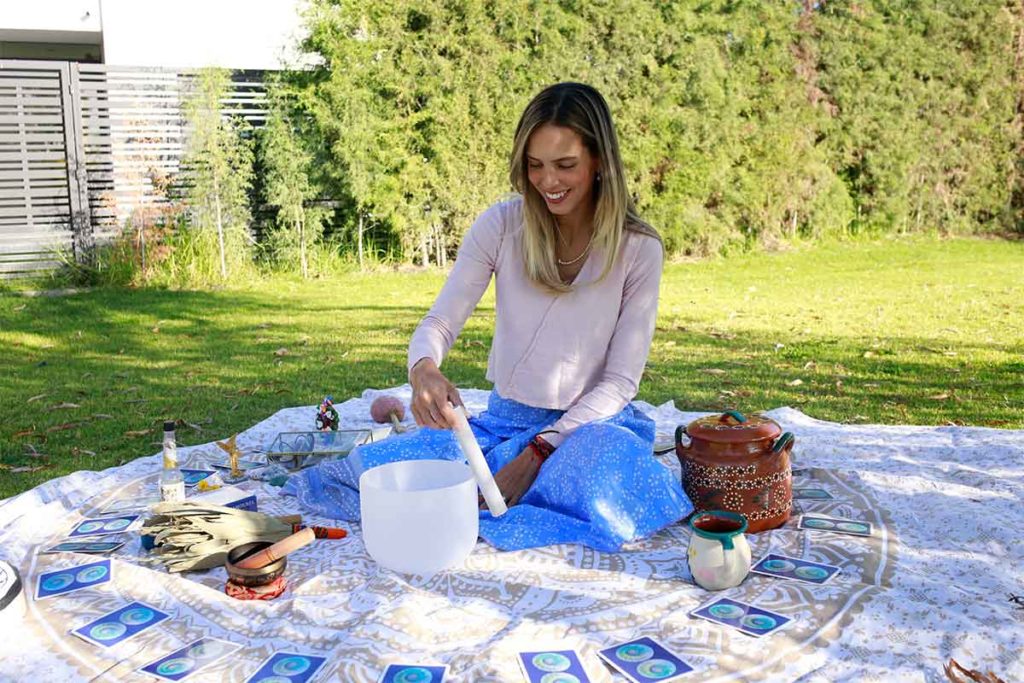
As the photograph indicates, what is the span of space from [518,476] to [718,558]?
Result: 0.73 meters

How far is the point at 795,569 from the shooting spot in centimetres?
235

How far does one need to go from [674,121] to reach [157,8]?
6.36 meters

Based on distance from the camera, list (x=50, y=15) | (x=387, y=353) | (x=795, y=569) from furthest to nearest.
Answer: (x=50, y=15), (x=387, y=353), (x=795, y=569)

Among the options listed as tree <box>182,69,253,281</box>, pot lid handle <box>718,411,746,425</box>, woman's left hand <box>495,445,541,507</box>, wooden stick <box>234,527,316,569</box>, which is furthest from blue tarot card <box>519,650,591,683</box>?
tree <box>182,69,253,281</box>

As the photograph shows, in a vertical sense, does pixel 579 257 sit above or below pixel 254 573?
above

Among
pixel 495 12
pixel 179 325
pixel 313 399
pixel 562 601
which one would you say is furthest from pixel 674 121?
pixel 562 601

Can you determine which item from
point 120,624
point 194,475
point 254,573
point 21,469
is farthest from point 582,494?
point 21,469

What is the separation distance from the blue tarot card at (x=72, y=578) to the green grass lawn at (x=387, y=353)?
1.33 m

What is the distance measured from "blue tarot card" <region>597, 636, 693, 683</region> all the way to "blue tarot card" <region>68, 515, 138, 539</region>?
1.56m

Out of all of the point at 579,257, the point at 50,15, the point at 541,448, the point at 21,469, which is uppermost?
the point at 50,15

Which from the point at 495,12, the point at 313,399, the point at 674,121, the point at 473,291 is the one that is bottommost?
the point at 313,399

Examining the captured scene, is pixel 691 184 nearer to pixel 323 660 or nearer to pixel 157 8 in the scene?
pixel 157 8

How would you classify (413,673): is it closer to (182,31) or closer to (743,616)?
(743,616)

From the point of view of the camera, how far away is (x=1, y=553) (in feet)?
8.43
